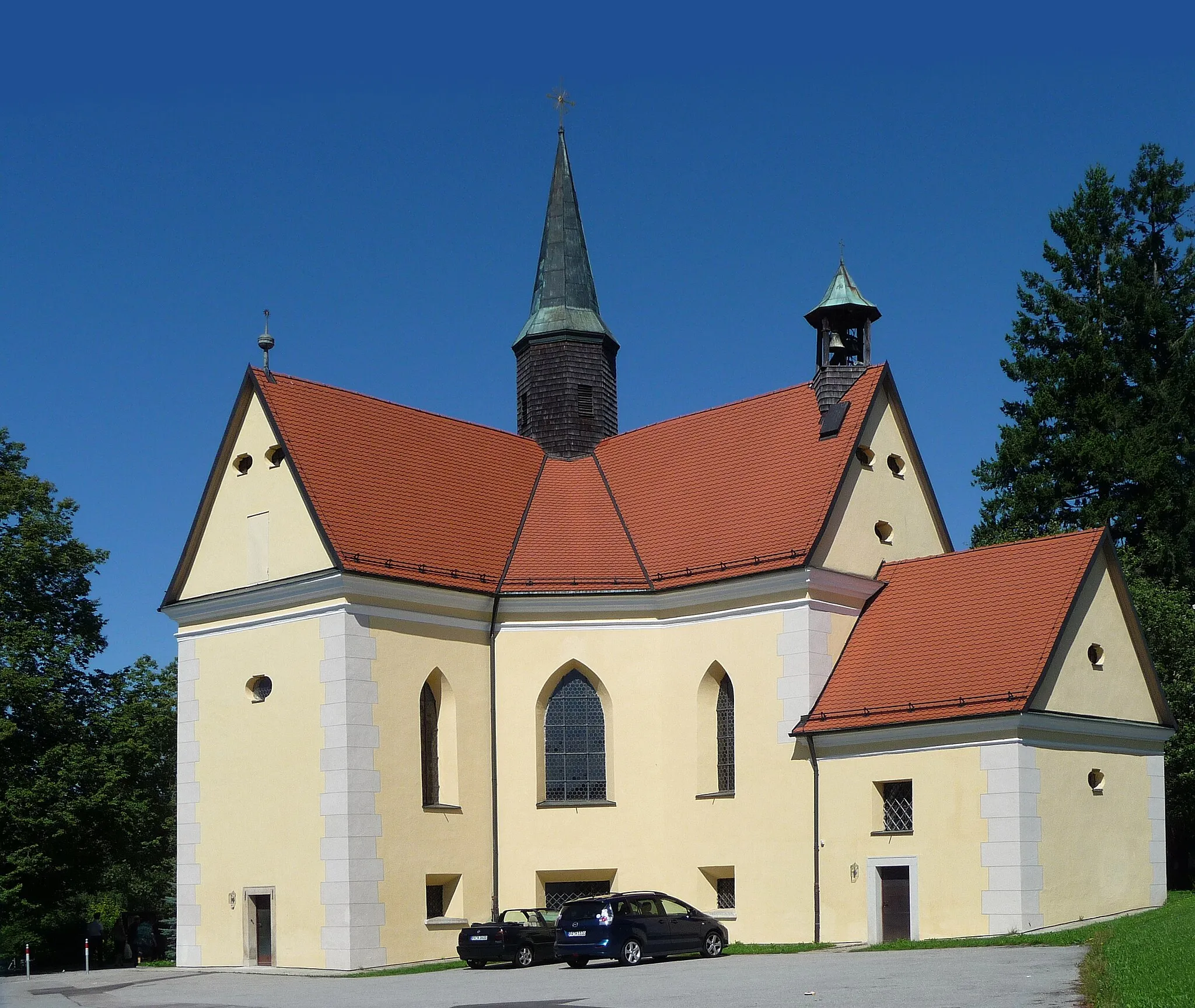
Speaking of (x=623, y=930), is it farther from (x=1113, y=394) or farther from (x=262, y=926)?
(x=1113, y=394)

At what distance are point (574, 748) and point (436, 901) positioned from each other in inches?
172

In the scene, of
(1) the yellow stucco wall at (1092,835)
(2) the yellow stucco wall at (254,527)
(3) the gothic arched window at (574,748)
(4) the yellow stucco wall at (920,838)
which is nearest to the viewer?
(4) the yellow stucco wall at (920,838)

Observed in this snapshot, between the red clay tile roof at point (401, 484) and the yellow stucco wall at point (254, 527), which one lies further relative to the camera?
the red clay tile roof at point (401, 484)

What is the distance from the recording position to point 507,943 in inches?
1095

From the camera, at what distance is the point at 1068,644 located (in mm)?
29266

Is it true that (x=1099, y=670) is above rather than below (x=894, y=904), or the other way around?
above

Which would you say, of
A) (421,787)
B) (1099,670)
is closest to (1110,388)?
(1099,670)

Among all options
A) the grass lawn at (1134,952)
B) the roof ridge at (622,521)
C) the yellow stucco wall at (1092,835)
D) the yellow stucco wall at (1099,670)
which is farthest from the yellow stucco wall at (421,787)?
the yellow stucco wall at (1099,670)

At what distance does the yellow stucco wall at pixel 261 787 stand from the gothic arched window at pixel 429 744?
93.7 inches

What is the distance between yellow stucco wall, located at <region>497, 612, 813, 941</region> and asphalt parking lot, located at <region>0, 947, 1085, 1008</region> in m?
3.36

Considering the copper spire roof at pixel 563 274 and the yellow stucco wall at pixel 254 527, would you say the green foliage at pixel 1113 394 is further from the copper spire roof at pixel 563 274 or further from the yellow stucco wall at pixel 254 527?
the yellow stucco wall at pixel 254 527

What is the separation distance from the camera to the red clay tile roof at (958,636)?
28.4m

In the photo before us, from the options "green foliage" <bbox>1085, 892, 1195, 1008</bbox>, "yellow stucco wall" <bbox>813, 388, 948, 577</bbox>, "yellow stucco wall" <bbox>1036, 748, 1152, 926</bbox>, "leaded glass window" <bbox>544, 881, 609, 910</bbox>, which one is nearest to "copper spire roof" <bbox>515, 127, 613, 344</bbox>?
"yellow stucco wall" <bbox>813, 388, 948, 577</bbox>

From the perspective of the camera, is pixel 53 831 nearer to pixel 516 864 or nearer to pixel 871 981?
pixel 516 864
